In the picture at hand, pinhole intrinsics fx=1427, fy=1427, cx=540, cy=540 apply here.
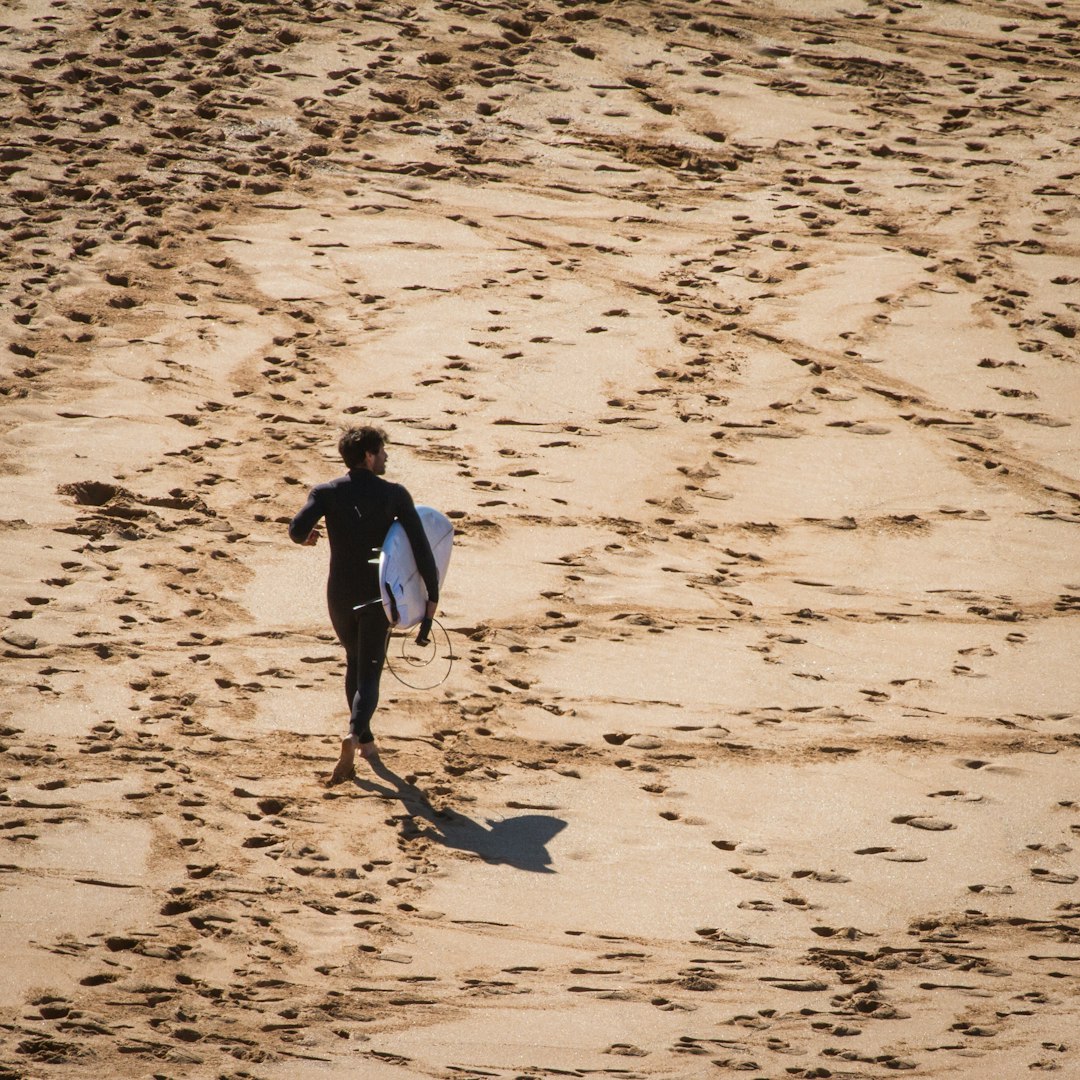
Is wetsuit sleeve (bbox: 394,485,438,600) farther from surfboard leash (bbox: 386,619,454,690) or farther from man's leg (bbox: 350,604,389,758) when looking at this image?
surfboard leash (bbox: 386,619,454,690)

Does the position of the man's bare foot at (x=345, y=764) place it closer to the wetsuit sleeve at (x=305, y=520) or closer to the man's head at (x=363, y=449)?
the wetsuit sleeve at (x=305, y=520)

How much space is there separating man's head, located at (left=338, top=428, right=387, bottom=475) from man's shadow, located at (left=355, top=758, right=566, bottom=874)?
1.32m

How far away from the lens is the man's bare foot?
19.4 feet

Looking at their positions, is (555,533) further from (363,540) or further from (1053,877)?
(1053,877)

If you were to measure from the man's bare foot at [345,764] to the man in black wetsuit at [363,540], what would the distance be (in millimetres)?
71

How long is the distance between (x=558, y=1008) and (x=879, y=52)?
11.2 metres

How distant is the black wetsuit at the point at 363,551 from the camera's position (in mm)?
6000

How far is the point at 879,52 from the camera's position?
13438mm

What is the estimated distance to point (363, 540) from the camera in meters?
6.01

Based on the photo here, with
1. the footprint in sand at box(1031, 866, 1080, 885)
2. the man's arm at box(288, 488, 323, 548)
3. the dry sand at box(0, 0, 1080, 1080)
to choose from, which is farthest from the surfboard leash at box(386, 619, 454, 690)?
the footprint in sand at box(1031, 866, 1080, 885)

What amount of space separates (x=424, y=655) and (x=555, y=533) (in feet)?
4.57

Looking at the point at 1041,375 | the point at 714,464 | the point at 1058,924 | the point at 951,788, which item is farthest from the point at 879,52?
the point at 1058,924

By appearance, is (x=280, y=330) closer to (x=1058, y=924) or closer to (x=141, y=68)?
(x=141, y=68)

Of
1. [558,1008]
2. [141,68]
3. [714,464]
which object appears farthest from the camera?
[141,68]
